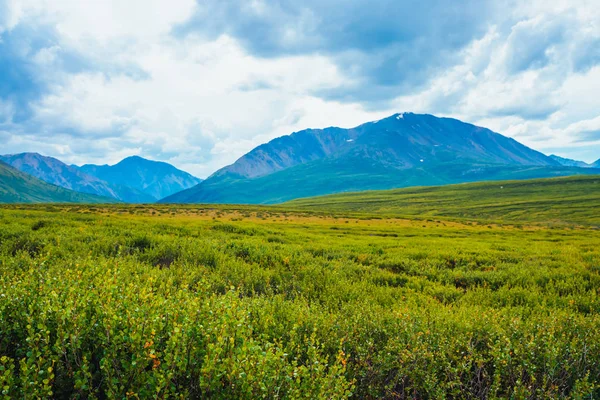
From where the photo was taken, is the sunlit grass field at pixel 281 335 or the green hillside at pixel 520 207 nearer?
the sunlit grass field at pixel 281 335

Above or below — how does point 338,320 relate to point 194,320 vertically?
below

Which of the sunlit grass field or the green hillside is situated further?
the green hillside

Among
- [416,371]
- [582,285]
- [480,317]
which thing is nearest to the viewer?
[416,371]

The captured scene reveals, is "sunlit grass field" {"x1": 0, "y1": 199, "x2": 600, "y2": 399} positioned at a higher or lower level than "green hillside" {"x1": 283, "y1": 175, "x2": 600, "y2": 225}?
higher

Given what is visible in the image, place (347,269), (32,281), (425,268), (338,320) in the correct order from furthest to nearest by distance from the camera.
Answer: (425,268) < (347,269) < (338,320) < (32,281)

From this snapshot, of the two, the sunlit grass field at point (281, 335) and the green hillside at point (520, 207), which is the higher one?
the sunlit grass field at point (281, 335)

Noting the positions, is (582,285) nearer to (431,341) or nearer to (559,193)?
(431,341)

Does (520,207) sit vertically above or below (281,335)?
below

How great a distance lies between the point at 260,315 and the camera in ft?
21.2

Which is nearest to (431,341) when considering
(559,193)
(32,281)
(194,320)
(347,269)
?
(194,320)

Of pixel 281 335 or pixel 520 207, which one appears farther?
pixel 520 207

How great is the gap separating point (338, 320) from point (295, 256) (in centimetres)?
885

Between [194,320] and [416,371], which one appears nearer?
[194,320]

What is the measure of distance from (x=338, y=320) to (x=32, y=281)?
581 cm
